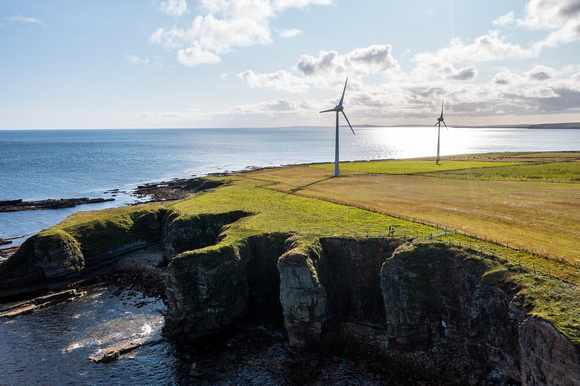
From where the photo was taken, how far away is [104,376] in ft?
109

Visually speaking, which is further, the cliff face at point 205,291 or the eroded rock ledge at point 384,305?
the cliff face at point 205,291

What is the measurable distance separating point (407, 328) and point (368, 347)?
4845 millimetres

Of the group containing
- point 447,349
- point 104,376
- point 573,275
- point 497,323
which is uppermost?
point 573,275

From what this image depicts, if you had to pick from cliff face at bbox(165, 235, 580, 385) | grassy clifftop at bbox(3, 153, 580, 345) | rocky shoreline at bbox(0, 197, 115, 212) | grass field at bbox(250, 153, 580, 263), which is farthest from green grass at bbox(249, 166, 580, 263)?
rocky shoreline at bbox(0, 197, 115, 212)

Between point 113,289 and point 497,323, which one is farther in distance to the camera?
point 113,289

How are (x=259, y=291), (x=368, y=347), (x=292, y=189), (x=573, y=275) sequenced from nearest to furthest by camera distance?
(x=573, y=275) → (x=368, y=347) → (x=259, y=291) → (x=292, y=189)

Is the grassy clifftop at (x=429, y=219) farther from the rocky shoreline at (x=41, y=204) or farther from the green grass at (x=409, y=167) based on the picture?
the rocky shoreline at (x=41, y=204)

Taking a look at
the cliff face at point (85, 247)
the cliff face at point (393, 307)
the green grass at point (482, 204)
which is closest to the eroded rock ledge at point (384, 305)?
the cliff face at point (393, 307)

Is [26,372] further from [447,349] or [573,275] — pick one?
[573,275]

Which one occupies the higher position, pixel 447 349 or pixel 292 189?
pixel 292 189

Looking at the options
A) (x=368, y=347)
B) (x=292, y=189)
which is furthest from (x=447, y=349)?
(x=292, y=189)

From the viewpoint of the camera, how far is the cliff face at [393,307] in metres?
27.5

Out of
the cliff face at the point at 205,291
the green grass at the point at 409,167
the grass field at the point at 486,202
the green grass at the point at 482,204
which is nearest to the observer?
the cliff face at the point at 205,291

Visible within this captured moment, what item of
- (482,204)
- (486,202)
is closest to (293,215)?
(482,204)
